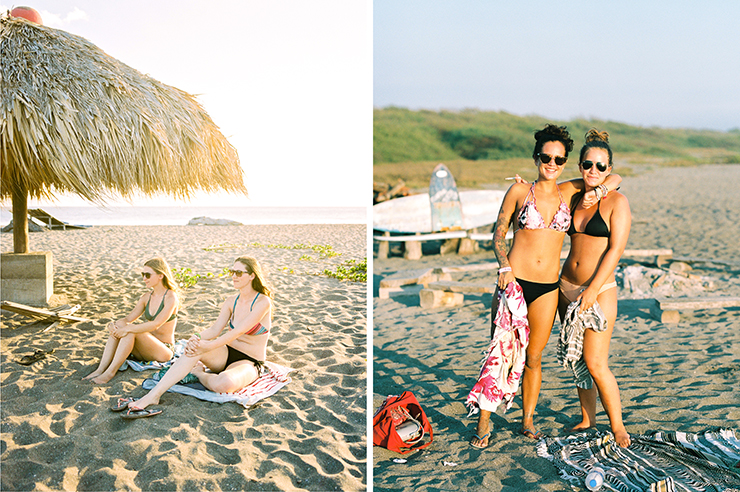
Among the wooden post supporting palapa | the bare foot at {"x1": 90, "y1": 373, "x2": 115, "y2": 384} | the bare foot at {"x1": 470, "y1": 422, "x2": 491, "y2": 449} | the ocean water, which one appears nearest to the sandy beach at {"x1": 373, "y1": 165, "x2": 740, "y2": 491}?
the bare foot at {"x1": 470, "y1": 422, "x2": 491, "y2": 449}

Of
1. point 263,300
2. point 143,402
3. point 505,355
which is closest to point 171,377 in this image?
point 143,402

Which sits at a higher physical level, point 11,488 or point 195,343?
point 195,343

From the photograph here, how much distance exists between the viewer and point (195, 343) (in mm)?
3092

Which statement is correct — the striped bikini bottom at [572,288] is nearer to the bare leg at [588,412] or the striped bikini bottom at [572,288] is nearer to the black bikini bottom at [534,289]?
the black bikini bottom at [534,289]

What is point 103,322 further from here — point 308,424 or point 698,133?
point 698,133

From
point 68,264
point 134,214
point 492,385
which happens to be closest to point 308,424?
point 492,385

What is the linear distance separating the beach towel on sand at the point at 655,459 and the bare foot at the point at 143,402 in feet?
7.93

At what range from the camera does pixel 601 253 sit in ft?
8.63

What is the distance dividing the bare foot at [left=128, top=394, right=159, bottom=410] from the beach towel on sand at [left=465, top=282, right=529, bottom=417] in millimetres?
2017

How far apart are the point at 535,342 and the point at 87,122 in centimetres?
397

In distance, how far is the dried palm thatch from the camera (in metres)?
3.79

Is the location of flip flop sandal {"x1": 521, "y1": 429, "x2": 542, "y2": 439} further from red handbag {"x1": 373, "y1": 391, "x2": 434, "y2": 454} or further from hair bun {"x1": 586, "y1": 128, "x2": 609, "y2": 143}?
hair bun {"x1": 586, "y1": 128, "x2": 609, "y2": 143}

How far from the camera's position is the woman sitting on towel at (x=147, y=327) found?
3486mm

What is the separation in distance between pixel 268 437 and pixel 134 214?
1167 inches
